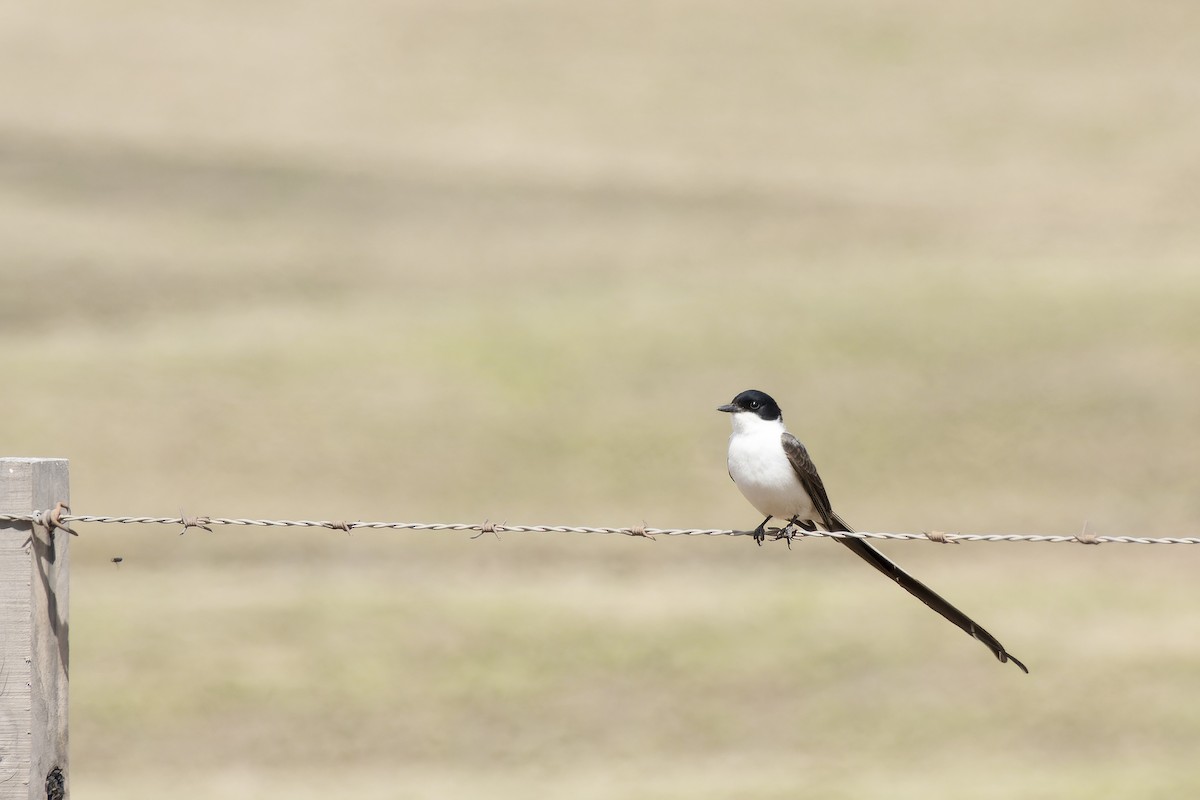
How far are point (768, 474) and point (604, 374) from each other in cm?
2398

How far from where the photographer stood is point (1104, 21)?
2542 inches

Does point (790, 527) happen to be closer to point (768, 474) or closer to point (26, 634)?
point (768, 474)

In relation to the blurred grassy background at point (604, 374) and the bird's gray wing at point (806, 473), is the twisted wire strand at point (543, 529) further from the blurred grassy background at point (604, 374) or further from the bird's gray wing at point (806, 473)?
the blurred grassy background at point (604, 374)

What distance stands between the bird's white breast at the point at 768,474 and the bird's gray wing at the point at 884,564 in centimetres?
5

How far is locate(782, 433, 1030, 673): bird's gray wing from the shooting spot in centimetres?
709

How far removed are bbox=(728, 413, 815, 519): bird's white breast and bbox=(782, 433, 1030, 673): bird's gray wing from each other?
50 mm

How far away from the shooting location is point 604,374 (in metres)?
33.6

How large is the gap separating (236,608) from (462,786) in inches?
256

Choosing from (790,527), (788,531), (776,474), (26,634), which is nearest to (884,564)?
(776,474)

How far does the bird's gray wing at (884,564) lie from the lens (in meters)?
7.09

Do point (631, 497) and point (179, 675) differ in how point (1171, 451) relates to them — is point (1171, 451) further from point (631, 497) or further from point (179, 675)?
point (179, 675)

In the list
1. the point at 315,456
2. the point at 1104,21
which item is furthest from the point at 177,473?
the point at 1104,21

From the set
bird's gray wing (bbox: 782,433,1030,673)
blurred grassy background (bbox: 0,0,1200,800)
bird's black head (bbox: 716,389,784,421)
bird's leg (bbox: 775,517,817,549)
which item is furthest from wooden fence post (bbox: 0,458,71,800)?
blurred grassy background (bbox: 0,0,1200,800)

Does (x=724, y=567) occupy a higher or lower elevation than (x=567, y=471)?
lower
